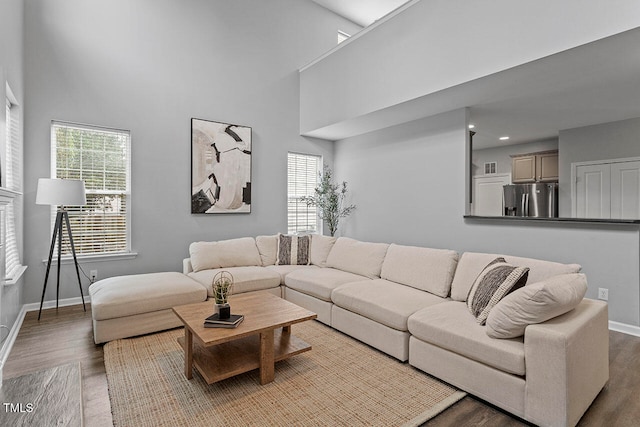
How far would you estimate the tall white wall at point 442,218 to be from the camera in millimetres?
3326

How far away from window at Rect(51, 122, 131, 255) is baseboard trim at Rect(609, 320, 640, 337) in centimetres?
560

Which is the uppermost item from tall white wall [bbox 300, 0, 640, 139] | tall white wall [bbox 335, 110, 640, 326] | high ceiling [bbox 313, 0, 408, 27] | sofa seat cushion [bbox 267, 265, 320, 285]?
high ceiling [bbox 313, 0, 408, 27]

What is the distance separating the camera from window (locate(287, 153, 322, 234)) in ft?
19.5

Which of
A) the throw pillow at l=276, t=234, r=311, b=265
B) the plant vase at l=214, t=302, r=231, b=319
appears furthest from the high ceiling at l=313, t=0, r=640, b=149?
the plant vase at l=214, t=302, r=231, b=319

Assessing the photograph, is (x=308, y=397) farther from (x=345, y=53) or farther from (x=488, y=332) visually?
(x=345, y=53)

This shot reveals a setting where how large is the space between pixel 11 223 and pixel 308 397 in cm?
329

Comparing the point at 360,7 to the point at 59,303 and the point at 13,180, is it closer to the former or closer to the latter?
the point at 13,180

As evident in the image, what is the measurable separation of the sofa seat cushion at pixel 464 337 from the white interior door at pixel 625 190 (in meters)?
3.92

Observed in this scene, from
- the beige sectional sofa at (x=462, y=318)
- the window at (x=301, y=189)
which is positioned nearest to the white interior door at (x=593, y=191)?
the beige sectional sofa at (x=462, y=318)

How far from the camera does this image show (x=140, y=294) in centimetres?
312

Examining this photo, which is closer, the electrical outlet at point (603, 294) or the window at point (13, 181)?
the window at point (13, 181)

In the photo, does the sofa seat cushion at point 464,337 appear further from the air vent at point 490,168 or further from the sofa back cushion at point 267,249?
the air vent at point 490,168

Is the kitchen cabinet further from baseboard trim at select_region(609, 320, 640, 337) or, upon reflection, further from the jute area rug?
the jute area rug

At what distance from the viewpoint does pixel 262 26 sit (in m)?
5.47
